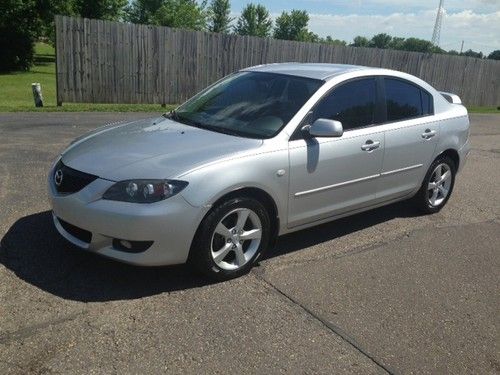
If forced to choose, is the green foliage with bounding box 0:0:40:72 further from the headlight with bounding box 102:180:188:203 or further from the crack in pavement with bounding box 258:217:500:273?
the headlight with bounding box 102:180:188:203

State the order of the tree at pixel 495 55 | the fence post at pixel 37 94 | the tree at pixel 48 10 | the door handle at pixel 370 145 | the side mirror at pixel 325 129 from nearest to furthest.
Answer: the side mirror at pixel 325 129
the door handle at pixel 370 145
the fence post at pixel 37 94
the tree at pixel 48 10
the tree at pixel 495 55

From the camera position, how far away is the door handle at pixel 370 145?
4.91m

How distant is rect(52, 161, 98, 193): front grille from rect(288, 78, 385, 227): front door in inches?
63.3

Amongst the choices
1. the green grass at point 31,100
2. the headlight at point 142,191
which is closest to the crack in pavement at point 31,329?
the headlight at point 142,191

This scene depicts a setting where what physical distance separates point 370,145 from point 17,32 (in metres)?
33.2

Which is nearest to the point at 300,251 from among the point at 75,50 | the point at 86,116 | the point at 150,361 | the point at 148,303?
the point at 148,303

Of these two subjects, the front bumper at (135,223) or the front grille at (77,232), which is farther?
the front grille at (77,232)

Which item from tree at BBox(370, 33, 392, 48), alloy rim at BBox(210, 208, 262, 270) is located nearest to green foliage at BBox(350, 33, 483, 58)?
tree at BBox(370, 33, 392, 48)

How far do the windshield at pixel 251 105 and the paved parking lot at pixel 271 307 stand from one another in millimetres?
1172

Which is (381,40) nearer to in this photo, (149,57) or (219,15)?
(219,15)

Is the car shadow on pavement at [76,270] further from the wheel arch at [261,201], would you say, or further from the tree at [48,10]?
the tree at [48,10]

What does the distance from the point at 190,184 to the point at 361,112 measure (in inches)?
83.0

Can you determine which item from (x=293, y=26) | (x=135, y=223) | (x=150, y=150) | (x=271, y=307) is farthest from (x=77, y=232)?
(x=293, y=26)

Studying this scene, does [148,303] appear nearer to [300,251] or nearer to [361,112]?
[300,251]
